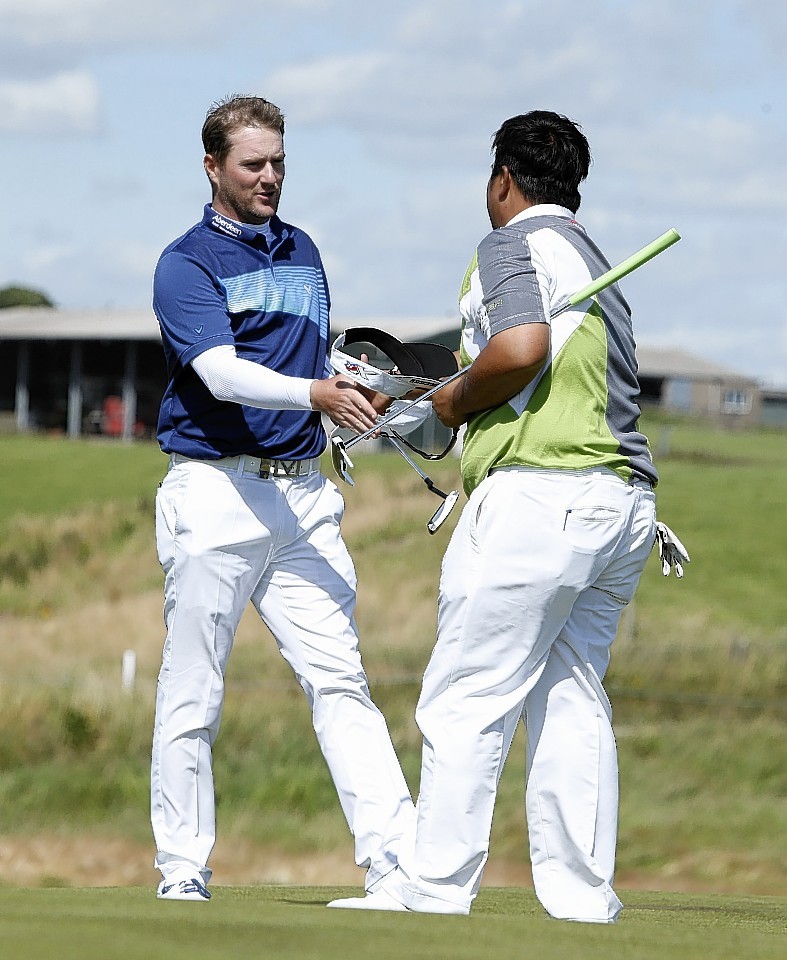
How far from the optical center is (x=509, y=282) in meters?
4.18

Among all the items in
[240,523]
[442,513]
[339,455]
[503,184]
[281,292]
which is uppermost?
[503,184]

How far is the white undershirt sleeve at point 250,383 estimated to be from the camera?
4719 millimetres

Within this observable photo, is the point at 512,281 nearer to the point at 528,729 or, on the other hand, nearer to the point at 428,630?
the point at 528,729

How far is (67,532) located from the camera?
98.6ft

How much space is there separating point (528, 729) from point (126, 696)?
7.84 metres

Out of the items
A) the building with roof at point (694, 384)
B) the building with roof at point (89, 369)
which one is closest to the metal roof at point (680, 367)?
the building with roof at point (694, 384)

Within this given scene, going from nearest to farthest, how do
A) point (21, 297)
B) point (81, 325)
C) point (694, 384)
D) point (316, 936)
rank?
point (316, 936) → point (81, 325) → point (694, 384) → point (21, 297)

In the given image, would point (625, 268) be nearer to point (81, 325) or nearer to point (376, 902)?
point (376, 902)

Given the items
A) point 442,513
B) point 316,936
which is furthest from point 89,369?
point 316,936

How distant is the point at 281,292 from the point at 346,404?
0.64 m

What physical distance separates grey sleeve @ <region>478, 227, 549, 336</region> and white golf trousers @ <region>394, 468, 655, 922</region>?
15.8 inches

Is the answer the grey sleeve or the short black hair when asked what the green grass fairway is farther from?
the short black hair

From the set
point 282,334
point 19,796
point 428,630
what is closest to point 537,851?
point 282,334

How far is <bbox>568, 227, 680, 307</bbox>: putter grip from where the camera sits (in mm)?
4250
